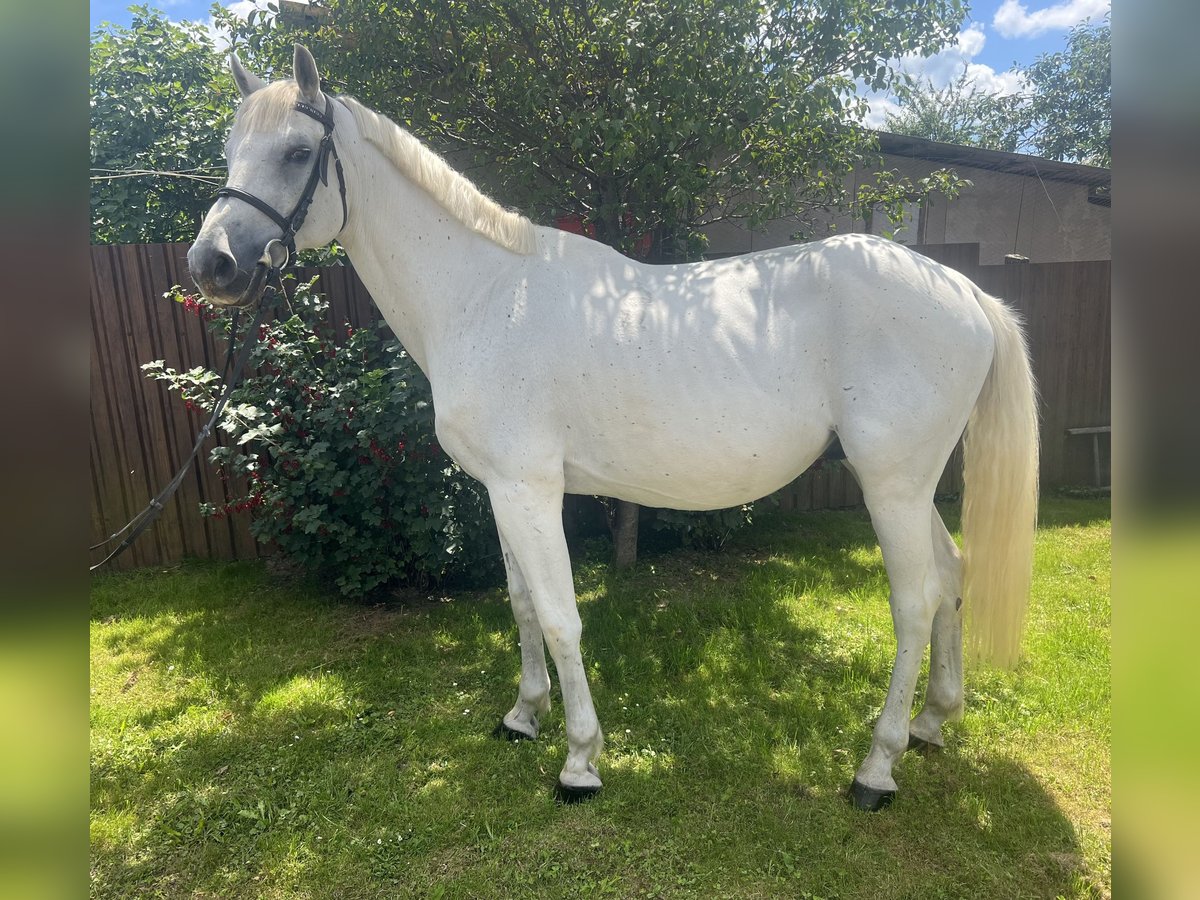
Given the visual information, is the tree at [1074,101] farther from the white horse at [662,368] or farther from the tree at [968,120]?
the white horse at [662,368]

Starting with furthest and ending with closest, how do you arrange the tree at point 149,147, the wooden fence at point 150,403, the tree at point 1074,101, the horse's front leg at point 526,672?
the tree at point 1074,101 → the tree at point 149,147 → the wooden fence at point 150,403 → the horse's front leg at point 526,672

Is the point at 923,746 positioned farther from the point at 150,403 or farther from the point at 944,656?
the point at 150,403

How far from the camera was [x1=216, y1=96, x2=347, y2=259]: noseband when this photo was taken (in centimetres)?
195

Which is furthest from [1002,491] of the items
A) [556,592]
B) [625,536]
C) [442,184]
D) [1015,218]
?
[1015,218]

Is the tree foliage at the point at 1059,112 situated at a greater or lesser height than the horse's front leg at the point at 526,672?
greater

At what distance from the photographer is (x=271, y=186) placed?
6.52 feet

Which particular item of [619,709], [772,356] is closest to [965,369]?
[772,356]

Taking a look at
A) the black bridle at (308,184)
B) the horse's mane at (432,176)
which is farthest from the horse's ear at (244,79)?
the black bridle at (308,184)

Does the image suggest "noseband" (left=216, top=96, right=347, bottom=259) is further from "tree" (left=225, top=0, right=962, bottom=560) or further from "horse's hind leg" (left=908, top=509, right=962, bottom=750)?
"horse's hind leg" (left=908, top=509, right=962, bottom=750)

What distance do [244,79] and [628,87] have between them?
6.40ft

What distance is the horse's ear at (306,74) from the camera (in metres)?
1.95

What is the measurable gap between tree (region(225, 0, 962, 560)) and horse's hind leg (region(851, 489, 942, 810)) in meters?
2.11

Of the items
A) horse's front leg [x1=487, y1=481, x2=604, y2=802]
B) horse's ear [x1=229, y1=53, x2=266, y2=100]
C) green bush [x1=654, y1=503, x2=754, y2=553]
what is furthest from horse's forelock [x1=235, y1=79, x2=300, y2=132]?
green bush [x1=654, y1=503, x2=754, y2=553]

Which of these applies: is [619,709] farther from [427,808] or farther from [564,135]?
[564,135]
